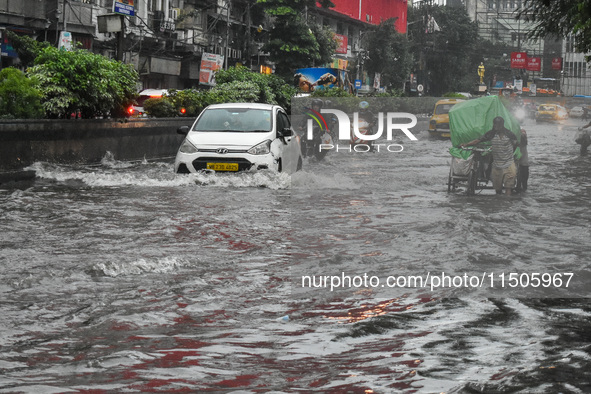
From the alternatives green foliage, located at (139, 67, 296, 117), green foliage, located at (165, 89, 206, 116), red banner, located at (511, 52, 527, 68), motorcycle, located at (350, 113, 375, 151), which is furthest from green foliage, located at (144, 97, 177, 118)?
red banner, located at (511, 52, 527, 68)

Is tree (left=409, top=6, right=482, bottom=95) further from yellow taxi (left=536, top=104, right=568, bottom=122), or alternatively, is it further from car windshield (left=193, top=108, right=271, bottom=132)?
car windshield (left=193, top=108, right=271, bottom=132)

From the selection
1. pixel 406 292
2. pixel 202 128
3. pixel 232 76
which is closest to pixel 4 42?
pixel 232 76

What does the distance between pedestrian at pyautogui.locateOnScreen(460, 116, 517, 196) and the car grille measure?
3.44 metres

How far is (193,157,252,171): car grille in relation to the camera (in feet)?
48.9

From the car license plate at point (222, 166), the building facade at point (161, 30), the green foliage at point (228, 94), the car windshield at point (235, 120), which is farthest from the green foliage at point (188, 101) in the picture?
the car license plate at point (222, 166)

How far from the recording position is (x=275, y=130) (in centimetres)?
1560

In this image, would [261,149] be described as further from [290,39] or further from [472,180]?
[290,39]

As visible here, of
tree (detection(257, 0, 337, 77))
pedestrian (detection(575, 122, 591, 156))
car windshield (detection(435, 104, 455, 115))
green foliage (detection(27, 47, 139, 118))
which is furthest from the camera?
tree (detection(257, 0, 337, 77))

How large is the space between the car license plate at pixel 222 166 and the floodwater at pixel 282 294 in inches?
36.8

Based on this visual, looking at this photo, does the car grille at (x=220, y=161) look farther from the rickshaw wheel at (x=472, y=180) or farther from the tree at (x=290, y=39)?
the tree at (x=290, y=39)

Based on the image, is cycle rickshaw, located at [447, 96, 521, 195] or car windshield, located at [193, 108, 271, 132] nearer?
cycle rickshaw, located at [447, 96, 521, 195]

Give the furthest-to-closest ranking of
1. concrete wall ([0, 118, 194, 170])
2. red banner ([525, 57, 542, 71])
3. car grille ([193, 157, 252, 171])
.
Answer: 1. red banner ([525, 57, 542, 71])
2. car grille ([193, 157, 252, 171])
3. concrete wall ([0, 118, 194, 170])

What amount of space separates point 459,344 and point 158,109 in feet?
60.9

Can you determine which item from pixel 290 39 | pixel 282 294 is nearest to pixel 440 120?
pixel 290 39
